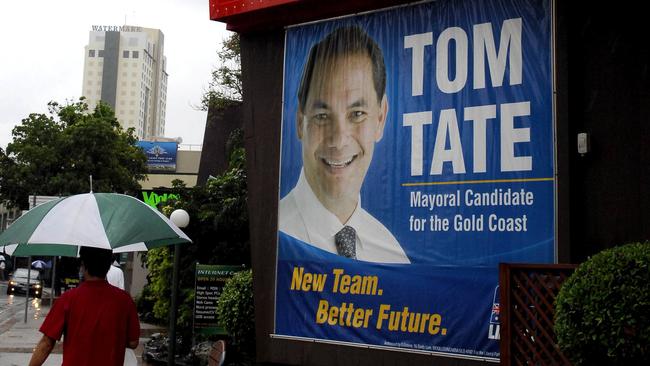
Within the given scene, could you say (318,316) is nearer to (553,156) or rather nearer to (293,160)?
(293,160)

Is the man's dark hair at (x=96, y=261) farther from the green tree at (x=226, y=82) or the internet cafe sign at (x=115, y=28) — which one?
the internet cafe sign at (x=115, y=28)

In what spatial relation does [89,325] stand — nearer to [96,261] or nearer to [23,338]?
[96,261]

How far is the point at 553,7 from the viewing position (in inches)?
352

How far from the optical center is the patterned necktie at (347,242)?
10.4m

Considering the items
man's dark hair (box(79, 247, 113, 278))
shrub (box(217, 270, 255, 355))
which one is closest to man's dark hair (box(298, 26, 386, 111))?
shrub (box(217, 270, 255, 355))

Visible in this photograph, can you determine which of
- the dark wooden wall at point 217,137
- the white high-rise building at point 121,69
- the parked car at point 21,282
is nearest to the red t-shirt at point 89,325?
the dark wooden wall at point 217,137

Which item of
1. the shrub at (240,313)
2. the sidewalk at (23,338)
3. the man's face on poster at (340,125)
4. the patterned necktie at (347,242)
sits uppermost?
the man's face on poster at (340,125)

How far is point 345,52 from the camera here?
10938 mm

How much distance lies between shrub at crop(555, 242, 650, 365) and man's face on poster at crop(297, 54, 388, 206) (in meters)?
4.40

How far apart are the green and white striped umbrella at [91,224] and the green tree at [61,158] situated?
1260 inches

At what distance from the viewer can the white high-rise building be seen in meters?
160

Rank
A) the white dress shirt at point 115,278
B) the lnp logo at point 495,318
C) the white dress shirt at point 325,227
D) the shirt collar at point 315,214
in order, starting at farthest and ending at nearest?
the white dress shirt at point 115,278 → the shirt collar at point 315,214 → the white dress shirt at point 325,227 → the lnp logo at point 495,318

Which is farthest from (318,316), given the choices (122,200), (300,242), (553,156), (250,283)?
(122,200)

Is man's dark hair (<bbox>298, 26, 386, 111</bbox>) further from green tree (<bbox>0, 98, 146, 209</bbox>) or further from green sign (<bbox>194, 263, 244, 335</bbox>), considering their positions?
green tree (<bbox>0, 98, 146, 209</bbox>)
